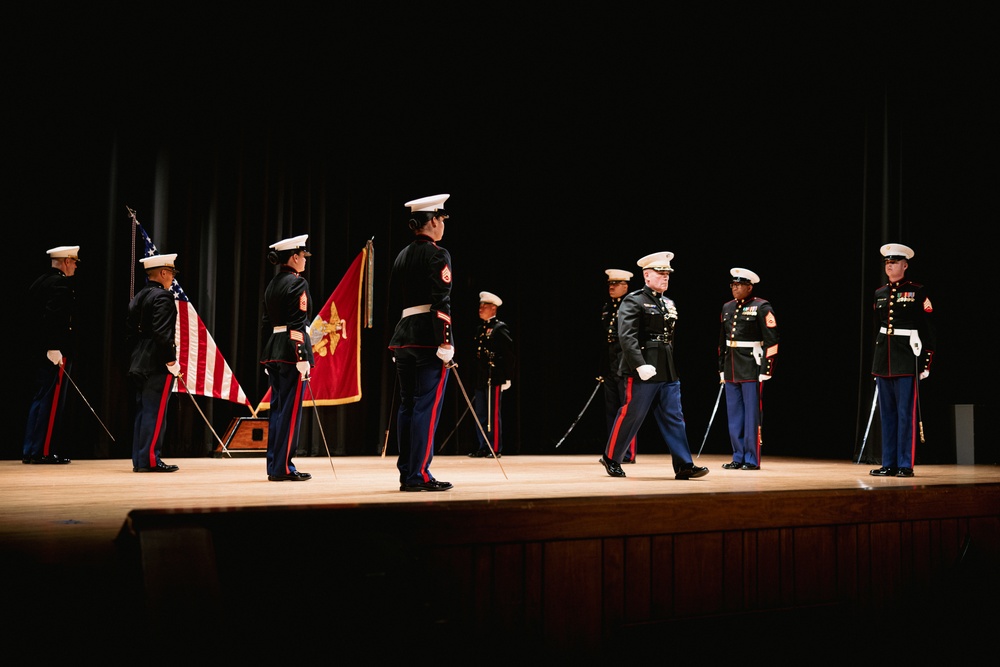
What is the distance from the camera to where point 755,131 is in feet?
26.6

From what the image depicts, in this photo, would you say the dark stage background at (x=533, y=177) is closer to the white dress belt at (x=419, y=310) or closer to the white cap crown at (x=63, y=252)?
the white cap crown at (x=63, y=252)

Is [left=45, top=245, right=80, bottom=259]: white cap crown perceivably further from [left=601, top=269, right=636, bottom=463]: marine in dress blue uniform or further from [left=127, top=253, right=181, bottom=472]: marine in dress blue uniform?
[left=601, top=269, right=636, bottom=463]: marine in dress blue uniform

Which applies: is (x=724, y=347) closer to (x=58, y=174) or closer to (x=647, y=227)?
(x=647, y=227)

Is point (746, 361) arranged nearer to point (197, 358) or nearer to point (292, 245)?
point (292, 245)

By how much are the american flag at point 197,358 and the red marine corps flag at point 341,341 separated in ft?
2.56

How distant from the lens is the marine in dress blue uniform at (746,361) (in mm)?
6660

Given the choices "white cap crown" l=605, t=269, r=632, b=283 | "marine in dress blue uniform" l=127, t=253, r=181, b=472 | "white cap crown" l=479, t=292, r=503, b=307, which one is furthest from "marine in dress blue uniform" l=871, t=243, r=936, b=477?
"marine in dress blue uniform" l=127, t=253, r=181, b=472

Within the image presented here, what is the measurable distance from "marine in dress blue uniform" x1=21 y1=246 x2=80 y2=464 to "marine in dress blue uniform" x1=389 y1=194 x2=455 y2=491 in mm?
3457

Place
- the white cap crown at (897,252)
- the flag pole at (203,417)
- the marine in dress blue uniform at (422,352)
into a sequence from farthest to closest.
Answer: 1. the flag pole at (203,417)
2. the white cap crown at (897,252)
3. the marine in dress blue uniform at (422,352)

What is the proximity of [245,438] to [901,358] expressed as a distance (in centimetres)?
539

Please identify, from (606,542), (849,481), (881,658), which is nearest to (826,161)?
(849,481)

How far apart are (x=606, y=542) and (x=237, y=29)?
6.19m

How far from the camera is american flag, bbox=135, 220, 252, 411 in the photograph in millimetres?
7125

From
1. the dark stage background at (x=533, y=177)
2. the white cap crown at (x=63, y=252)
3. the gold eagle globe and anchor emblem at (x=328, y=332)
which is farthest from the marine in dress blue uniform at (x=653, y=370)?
the white cap crown at (x=63, y=252)
